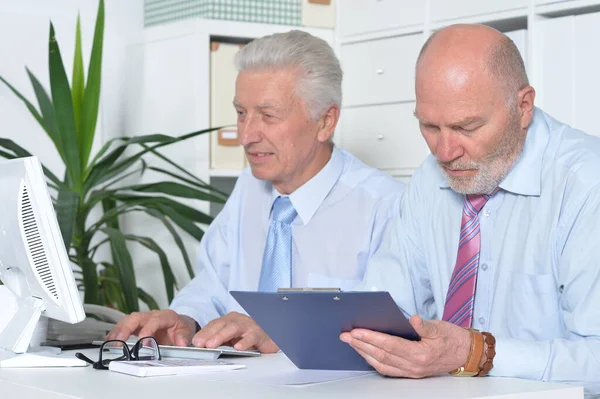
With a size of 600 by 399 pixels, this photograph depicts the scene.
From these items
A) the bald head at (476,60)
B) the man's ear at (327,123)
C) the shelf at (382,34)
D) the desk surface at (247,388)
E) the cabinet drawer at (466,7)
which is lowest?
the desk surface at (247,388)

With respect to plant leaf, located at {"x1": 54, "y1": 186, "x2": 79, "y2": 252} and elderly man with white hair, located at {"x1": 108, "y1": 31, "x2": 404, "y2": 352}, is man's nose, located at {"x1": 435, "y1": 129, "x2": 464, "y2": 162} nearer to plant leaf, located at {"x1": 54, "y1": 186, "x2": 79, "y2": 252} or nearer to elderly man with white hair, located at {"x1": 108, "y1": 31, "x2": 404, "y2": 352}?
elderly man with white hair, located at {"x1": 108, "y1": 31, "x2": 404, "y2": 352}

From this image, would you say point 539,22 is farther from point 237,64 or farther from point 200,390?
point 200,390

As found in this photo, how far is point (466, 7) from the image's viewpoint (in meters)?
3.13

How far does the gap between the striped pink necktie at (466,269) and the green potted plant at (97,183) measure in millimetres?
1180

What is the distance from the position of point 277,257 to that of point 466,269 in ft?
2.02

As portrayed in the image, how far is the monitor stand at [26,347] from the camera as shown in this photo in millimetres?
1789

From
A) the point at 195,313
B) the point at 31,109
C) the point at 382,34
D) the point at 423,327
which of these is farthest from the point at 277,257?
the point at 382,34

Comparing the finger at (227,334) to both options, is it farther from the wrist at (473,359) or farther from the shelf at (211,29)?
the shelf at (211,29)

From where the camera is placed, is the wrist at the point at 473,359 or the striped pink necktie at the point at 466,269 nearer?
the wrist at the point at 473,359

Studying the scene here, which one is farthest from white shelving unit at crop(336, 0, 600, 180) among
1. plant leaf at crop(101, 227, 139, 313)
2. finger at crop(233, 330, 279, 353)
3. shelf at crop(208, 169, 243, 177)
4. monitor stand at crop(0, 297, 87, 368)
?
monitor stand at crop(0, 297, 87, 368)

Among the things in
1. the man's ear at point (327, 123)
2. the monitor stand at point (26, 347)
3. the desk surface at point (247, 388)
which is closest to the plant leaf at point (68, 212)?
the man's ear at point (327, 123)

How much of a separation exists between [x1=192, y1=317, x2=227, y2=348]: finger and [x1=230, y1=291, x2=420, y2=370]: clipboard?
293 mm

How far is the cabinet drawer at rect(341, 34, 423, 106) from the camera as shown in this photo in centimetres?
333

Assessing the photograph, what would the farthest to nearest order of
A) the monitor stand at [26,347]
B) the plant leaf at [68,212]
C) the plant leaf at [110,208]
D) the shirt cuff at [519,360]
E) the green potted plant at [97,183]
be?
1. the plant leaf at [110,208]
2. the green potted plant at [97,183]
3. the plant leaf at [68,212]
4. the monitor stand at [26,347]
5. the shirt cuff at [519,360]
